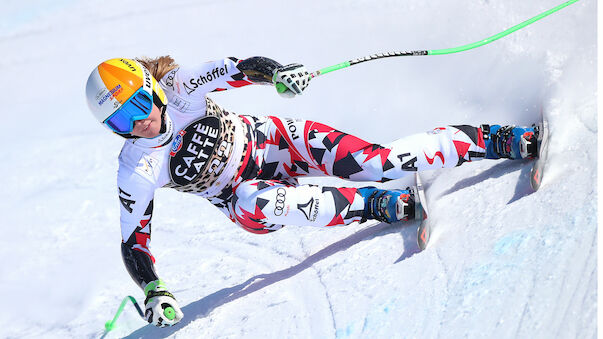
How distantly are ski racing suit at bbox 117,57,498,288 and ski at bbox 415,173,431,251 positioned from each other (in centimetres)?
10

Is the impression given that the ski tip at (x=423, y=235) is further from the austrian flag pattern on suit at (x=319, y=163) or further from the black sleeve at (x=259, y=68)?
the black sleeve at (x=259, y=68)

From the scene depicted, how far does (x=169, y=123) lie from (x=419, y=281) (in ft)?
A: 3.63

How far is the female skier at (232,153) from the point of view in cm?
271

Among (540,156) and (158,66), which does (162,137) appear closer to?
(158,66)

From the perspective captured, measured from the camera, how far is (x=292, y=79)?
99.4 inches

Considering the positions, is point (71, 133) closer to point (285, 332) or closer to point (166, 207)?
point (166, 207)

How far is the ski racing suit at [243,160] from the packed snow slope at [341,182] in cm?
25

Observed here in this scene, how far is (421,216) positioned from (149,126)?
3.64ft

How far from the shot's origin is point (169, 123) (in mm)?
2811

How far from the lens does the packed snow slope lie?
2.48 meters

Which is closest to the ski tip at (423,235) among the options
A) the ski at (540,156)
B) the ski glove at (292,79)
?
the ski at (540,156)

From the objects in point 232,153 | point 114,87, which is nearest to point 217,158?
point 232,153

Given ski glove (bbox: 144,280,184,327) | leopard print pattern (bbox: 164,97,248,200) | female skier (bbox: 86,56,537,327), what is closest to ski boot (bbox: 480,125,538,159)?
female skier (bbox: 86,56,537,327)

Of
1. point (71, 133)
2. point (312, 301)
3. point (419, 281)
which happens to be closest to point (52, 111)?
point (71, 133)
